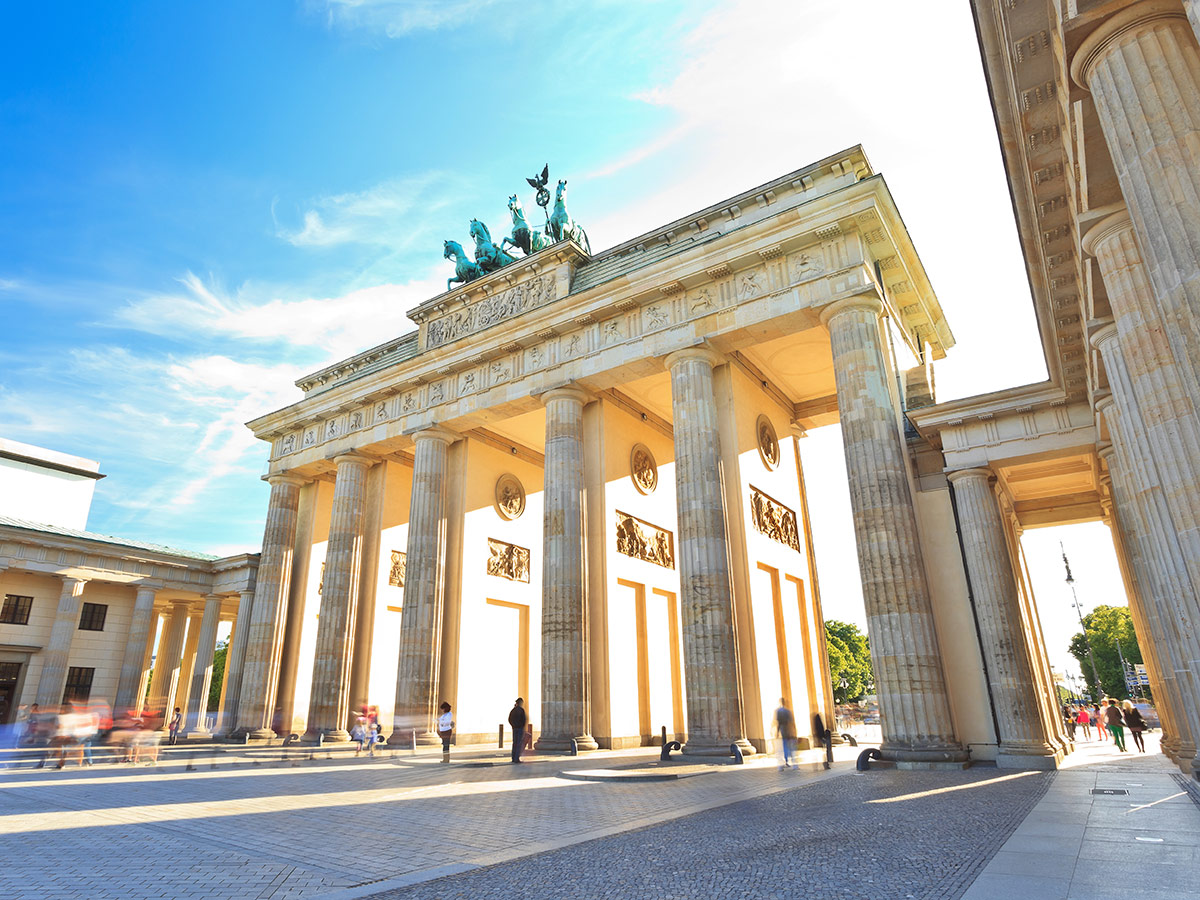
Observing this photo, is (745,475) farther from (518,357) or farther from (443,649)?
(443,649)

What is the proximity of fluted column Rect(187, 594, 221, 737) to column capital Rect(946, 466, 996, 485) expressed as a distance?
106 feet

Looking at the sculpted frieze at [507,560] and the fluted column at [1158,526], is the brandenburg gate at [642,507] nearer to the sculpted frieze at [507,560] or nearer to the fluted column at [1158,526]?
the sculpted frieze at [507,560]

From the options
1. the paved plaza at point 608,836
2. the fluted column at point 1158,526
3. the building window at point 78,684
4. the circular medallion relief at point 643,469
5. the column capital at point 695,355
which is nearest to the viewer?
the paved plaza at point 608,836

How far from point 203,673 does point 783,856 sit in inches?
1343

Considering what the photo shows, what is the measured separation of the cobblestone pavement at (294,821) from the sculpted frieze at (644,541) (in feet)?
29.7

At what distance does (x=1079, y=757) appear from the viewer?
680 inches

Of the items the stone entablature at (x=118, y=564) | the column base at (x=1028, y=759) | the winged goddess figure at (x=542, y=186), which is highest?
the winged goddess figure at (x=542, y=186)

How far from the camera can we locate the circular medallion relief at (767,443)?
23.4 meters

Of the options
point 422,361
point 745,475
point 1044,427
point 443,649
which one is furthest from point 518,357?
point 1044,427

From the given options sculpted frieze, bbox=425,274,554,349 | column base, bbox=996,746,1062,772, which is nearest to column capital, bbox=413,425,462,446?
sculpted frieze, bbox=425,274,554,349

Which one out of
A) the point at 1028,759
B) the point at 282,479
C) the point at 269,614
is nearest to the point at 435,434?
the point at 282,479

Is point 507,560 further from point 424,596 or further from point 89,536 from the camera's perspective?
point 89,536

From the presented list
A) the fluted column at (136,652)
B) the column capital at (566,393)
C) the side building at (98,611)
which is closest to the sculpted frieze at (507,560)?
the column capital at (566,393)

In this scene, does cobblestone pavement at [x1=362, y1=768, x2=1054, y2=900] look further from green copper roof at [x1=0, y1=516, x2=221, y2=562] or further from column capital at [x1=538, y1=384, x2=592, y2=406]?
green copper roof at [x1=0, y1=516, x2=221, y2=562]
